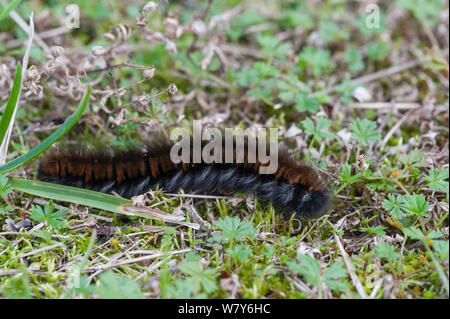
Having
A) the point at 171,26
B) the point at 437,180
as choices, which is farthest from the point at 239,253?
the point at 171,26

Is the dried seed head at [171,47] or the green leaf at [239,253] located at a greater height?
the dried seed head at [171,47]

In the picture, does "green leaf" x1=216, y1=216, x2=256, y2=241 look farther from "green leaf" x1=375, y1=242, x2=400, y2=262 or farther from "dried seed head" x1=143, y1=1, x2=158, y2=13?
"dried seed head" x1=143, y1=1, x2=158, y2=13

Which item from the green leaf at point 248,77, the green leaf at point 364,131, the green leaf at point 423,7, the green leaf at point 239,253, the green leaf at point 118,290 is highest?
the green leaf at point 423,7

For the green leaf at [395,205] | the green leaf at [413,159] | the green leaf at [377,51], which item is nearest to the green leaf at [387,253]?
the green leaf at [395,205]

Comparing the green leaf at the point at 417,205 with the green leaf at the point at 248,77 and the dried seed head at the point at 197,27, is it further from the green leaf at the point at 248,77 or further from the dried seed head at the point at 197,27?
the dried seed head at the point at 197,27

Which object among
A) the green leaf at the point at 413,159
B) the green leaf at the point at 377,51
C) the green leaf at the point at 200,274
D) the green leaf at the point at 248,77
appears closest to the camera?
the green leaf at the point at 200,274

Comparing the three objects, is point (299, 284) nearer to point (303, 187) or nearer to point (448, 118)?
point (303, 187)

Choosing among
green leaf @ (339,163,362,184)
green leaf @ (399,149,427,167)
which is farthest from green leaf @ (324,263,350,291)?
green leaf @ (399,149,427,167)
